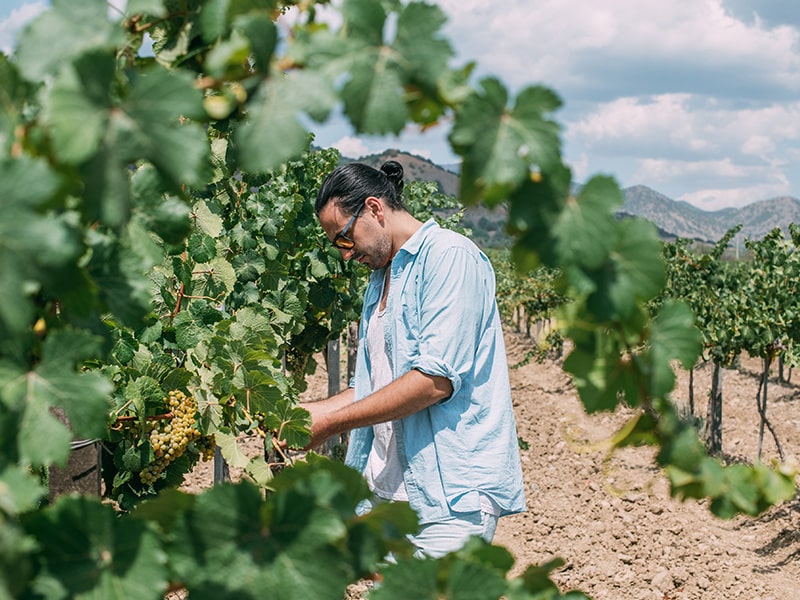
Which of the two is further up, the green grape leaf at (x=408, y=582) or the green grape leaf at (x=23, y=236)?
the green grape leaf at (x=23, y=236)

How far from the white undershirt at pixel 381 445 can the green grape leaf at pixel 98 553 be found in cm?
169

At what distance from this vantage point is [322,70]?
0.75 meters

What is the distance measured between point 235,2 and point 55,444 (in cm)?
46

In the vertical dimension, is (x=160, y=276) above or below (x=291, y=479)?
above

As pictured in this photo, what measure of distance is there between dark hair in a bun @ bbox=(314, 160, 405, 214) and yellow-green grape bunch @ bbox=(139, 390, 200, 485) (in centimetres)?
85

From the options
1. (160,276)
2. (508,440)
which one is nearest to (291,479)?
(508,440)

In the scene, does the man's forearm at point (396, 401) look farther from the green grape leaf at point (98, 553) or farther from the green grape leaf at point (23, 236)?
the green grape leaf at point (23, 236)

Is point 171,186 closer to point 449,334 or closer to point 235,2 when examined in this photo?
point 235,2

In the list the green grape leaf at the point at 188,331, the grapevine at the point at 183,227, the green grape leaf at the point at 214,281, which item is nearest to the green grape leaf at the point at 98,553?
the grapevine at the point at 183,227

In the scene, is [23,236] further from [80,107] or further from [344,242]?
[344,242]

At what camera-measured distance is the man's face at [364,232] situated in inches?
105

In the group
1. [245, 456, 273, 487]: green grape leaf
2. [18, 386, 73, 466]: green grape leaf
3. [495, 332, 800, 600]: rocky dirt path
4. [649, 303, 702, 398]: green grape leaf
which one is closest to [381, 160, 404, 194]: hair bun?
[245, 456, 273, 487]: green grape leaf

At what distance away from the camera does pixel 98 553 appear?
755 mm

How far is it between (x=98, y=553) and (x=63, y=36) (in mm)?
488
